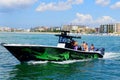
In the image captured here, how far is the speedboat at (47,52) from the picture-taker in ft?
99.5

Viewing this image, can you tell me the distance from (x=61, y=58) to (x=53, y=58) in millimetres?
795

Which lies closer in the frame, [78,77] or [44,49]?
[78,77]

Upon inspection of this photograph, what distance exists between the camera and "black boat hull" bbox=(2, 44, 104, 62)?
99.3 feet

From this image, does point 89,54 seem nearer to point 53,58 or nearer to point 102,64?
point 102,64

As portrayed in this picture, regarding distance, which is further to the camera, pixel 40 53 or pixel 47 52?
pixel 47 52

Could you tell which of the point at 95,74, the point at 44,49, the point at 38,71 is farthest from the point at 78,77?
the point at 44,49

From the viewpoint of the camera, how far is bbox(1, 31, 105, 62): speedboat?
99.5ft

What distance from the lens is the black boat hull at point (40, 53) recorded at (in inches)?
1192

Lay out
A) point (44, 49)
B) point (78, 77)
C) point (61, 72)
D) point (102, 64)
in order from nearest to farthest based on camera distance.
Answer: point (78, 77), point (61, 72), point (44, 49), point (102, 64)

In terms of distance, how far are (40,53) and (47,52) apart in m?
0.64

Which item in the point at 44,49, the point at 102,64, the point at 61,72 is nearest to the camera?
the point at 61,72

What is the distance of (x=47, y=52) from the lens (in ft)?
104

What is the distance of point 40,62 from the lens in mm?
32156

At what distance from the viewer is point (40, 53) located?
31.4 metres
